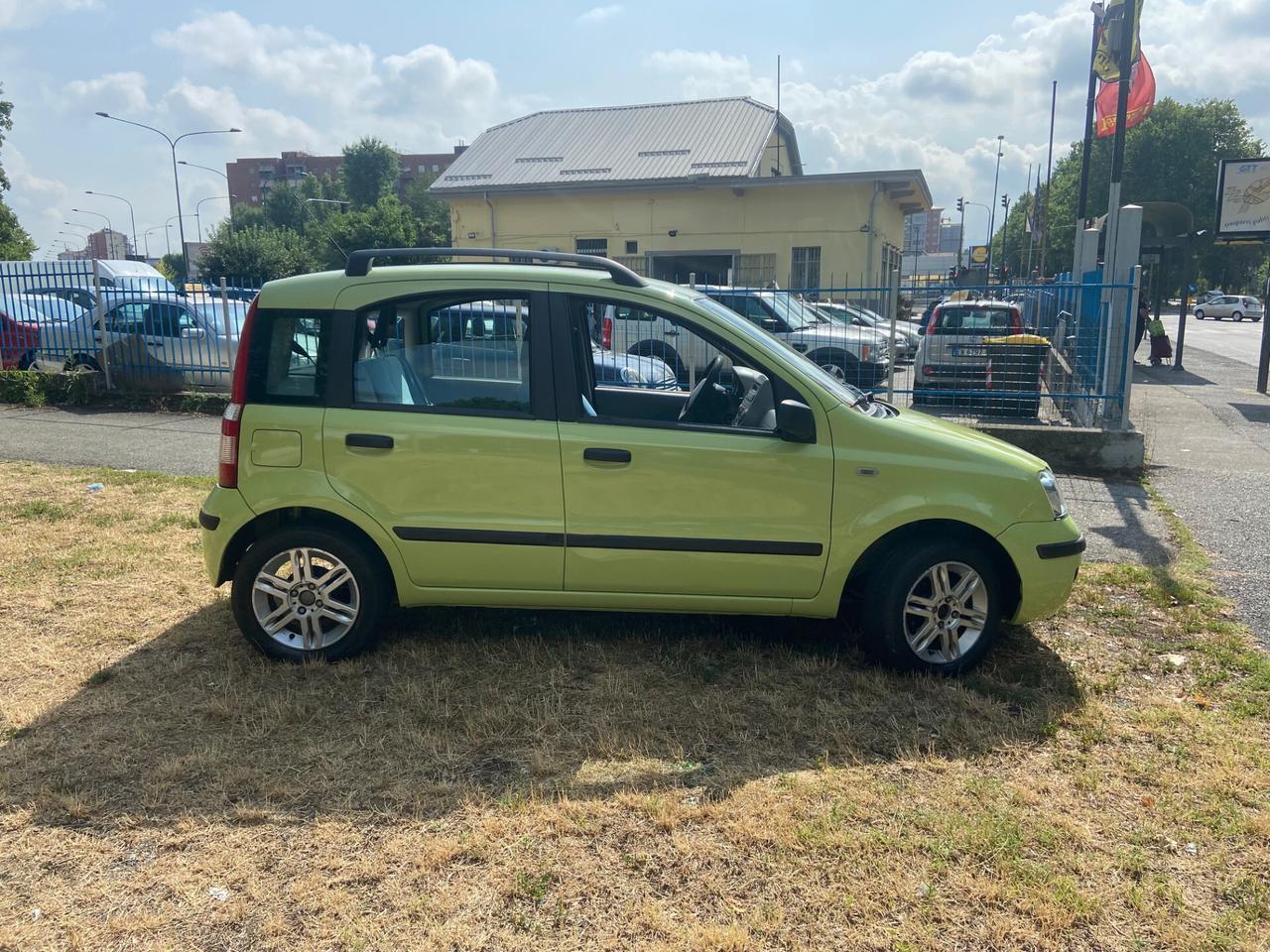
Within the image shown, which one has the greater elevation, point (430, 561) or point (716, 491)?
point (716, 491)

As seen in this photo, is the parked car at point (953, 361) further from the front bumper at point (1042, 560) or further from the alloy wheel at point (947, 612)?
the alloy wheel at point (947, 612)

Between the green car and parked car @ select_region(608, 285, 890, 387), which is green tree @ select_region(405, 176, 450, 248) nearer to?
parked car @ select_region(608, 285, 890, 387)

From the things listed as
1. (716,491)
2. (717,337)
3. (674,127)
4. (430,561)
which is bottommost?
(430,561)

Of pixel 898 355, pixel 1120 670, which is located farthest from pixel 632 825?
pixel 898 355

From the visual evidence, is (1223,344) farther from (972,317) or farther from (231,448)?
(231,448)

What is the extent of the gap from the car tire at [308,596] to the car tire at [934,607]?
231 cm

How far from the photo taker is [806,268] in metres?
27.5

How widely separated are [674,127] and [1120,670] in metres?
29.6

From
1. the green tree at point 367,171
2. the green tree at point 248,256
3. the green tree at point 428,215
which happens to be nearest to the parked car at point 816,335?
the green tree at point 248,256

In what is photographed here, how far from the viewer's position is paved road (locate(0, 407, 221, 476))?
9.62 meters

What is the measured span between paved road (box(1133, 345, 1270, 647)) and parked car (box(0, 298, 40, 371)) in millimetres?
15469

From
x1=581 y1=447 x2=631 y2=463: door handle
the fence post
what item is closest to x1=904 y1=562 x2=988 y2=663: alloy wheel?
x1=581 y1=447 x2=631 y2=463: door handle

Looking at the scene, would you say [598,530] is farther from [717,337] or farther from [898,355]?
[898,355]

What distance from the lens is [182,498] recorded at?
7.83 metres
